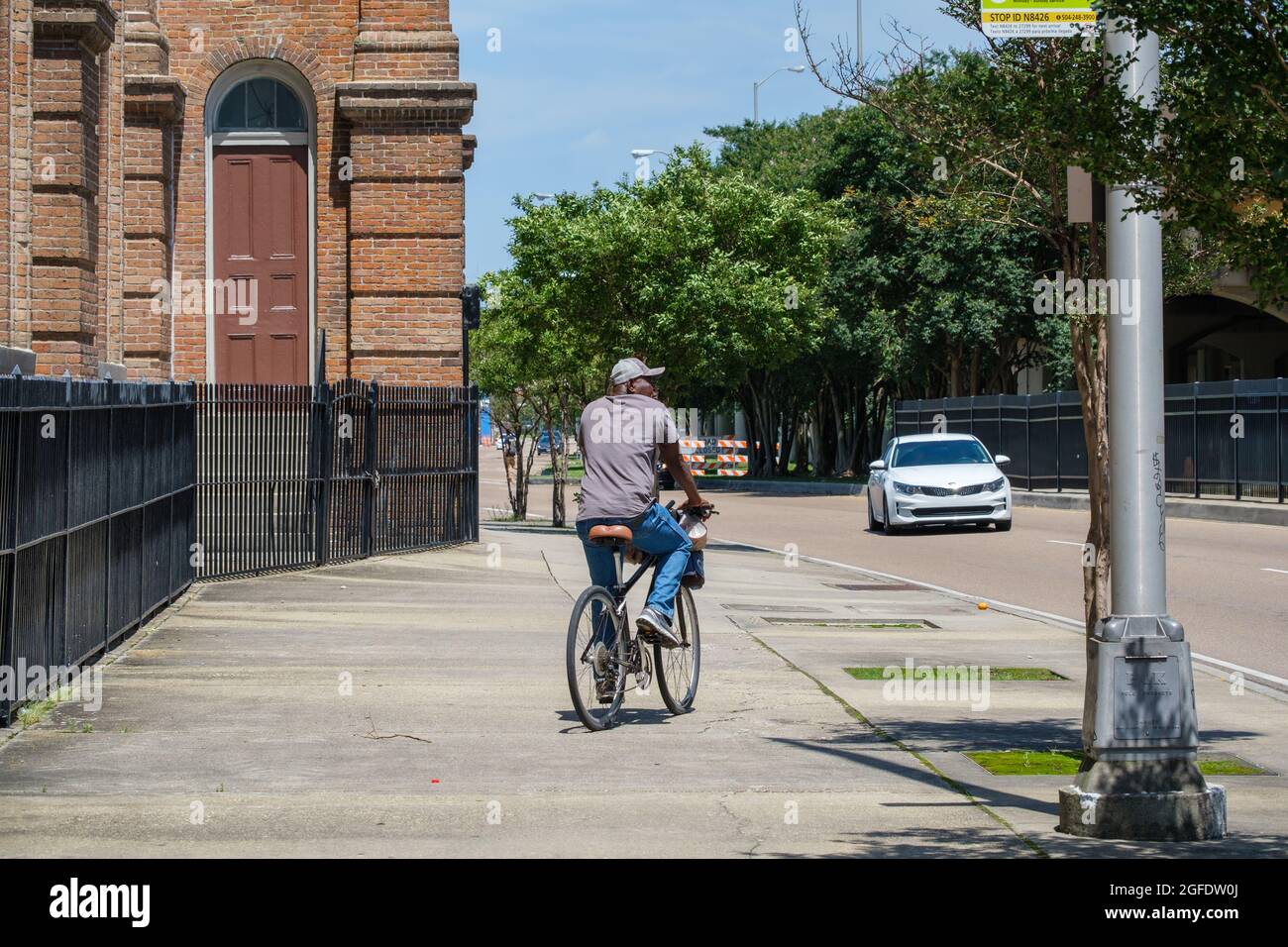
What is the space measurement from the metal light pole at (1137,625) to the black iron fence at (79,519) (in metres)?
5.27

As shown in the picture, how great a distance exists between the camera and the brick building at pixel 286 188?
20.6m

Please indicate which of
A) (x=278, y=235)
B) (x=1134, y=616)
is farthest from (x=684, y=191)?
(x=1134, y=616)

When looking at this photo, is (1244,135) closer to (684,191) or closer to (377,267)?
(377,267)

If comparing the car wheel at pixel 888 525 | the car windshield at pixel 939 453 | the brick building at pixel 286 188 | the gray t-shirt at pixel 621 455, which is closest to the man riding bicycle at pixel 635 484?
the gray t-shirt at pixel 621 455

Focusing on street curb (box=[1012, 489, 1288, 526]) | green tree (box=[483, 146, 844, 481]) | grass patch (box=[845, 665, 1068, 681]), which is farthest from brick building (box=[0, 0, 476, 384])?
street curb (box=[1012, 489, 1288, 526])

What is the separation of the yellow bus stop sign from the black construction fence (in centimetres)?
504

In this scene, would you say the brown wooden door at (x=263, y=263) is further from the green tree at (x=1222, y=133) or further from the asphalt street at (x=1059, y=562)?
the green tree at (x=1222, y=133)

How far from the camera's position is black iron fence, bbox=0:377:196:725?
8805mm
